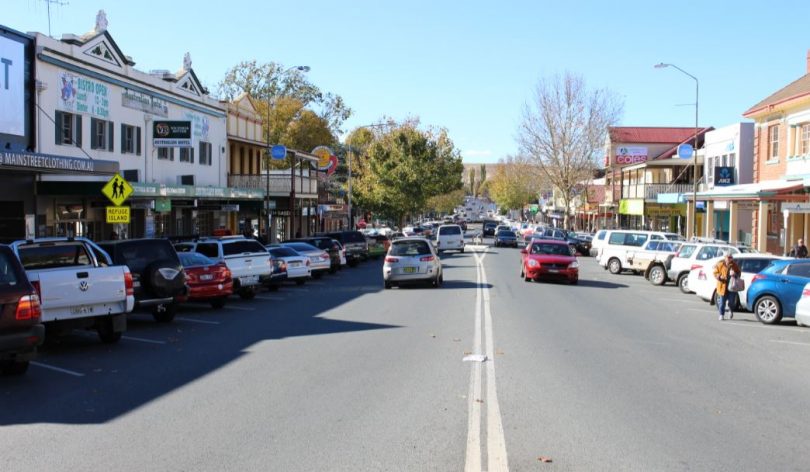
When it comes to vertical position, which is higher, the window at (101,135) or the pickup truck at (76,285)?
the window at (101,135)

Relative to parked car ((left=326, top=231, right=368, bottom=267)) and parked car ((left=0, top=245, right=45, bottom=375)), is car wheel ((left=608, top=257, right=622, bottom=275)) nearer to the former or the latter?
parked car ((left=326, top=231, right=368, bottom=267))

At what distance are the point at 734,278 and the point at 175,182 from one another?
28.4 metres

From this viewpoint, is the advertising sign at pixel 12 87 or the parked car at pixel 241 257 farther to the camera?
the advertising sign at pixel 12 87

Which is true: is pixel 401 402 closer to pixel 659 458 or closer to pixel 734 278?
pixel 659 458

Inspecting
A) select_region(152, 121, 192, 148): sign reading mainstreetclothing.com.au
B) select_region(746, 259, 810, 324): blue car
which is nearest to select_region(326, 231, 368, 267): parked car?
select_region(152, 121, 192, 148): sign reading mainstreetclothing.com.au

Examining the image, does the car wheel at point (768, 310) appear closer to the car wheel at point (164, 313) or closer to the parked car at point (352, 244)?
the car wheel at point (164, 313)

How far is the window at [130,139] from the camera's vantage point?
34.4 metres

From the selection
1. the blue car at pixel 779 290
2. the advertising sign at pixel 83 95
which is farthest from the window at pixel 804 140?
the advertising sign at pixel 83 95

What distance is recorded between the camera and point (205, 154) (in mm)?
44406

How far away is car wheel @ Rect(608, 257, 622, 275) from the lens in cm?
3509

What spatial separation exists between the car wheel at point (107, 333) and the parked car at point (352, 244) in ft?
85.2

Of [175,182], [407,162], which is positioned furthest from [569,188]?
[175,182]

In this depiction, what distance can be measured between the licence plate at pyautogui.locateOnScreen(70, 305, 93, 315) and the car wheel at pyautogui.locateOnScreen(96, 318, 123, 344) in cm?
71

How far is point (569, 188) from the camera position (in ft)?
227
